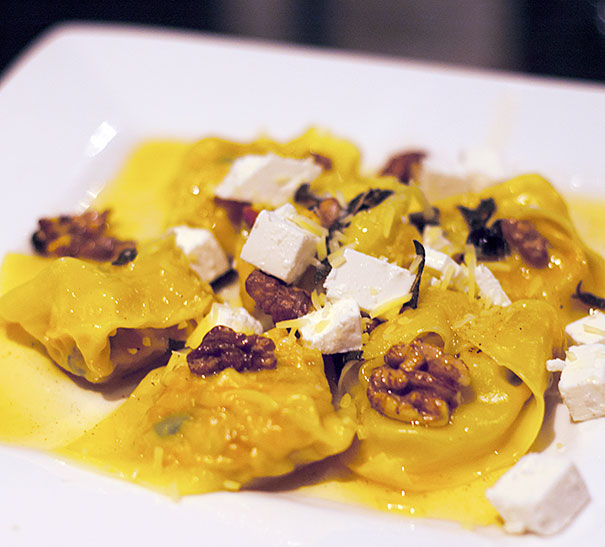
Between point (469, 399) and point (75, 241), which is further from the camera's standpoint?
point (75, 241)

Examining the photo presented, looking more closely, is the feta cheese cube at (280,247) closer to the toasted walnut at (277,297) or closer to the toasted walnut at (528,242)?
the toasted walnut at (277,297)

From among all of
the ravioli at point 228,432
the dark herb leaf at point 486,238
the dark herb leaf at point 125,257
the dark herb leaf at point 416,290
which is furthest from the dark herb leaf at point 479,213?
the dark herb leaf at point 125,257

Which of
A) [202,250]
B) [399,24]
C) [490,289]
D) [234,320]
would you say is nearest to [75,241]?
[202,250]

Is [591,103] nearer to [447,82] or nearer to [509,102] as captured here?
[509,102]

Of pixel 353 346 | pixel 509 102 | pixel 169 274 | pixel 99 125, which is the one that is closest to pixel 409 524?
pixel 353 346

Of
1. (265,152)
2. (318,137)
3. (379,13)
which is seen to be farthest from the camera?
(379,13)

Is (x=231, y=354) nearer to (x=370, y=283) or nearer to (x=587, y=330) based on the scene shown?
(x=370, y=283)
